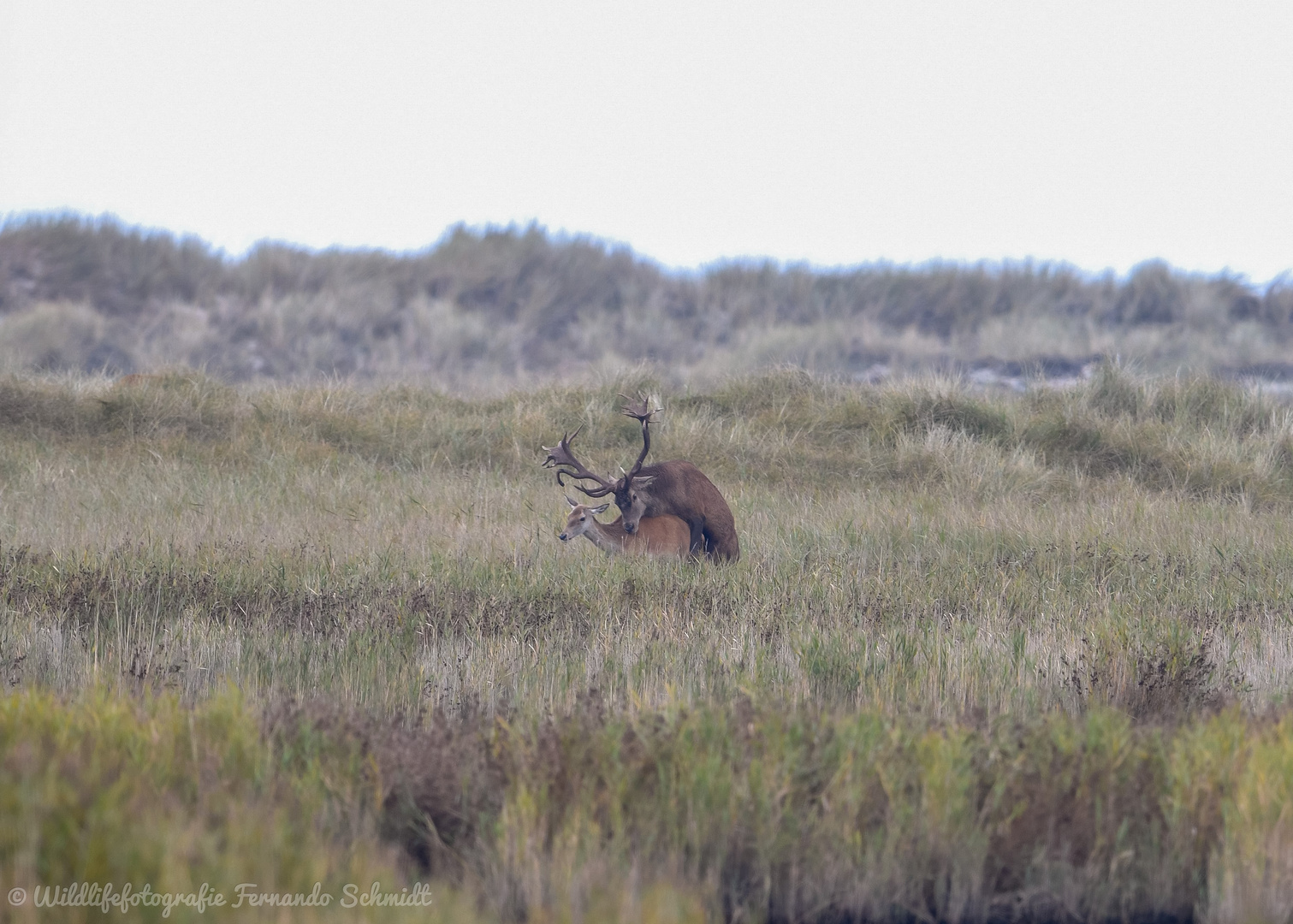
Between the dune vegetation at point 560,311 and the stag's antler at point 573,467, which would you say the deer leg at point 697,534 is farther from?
the dune vegetation at point 560,311

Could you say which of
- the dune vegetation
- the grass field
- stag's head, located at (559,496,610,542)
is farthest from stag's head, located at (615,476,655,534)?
the dune vegetation

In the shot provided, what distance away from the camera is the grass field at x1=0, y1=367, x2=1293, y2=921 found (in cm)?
301

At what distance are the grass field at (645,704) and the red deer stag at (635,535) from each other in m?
0.20

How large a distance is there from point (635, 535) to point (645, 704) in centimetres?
374

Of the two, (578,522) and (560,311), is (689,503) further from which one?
(560,311)

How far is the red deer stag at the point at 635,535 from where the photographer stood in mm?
7582

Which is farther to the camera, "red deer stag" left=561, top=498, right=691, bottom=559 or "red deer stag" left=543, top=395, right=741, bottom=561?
"red deer stag" left=543, top=395, right=741, bottom=561

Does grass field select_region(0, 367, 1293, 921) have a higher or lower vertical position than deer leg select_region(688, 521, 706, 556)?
lower

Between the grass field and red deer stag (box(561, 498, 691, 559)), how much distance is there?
0.66 feet

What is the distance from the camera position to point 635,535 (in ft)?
25.5

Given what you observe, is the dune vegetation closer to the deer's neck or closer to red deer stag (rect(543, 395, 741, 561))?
red deer stag (rect(543, 395, 741, 561))

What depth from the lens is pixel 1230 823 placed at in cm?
319

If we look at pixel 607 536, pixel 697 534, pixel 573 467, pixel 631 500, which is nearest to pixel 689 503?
pixel 697 534

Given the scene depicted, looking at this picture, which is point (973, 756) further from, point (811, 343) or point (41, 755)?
point (811, 343)
